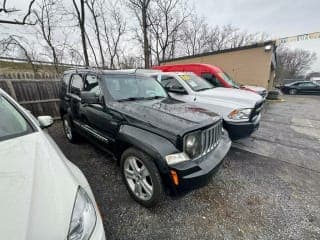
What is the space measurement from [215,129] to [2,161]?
93.9 inches

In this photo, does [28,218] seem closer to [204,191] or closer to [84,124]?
[204,191]

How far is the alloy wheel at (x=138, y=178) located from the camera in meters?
2.30

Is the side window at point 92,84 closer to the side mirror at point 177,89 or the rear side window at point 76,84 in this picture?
the rear side window at point 76,84

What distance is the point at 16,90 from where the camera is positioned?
5.85m

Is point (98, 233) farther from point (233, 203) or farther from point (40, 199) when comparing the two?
point (233, 203)

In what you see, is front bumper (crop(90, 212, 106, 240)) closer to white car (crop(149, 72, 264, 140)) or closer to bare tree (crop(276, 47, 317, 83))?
white car (crop(149, 72, 264, 140))

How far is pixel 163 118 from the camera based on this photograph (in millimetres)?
2303

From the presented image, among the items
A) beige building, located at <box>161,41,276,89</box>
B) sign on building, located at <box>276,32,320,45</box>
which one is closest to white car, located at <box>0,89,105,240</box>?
beige building, located at <box>161,41,276,89</box>

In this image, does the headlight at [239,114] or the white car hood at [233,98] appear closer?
the headlight at [239,114]

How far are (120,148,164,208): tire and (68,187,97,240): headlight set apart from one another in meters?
0.87

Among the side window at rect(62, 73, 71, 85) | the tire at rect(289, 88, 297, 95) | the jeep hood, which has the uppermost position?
the side window at rect(62, 73, 71, 85)

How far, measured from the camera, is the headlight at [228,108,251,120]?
388cm

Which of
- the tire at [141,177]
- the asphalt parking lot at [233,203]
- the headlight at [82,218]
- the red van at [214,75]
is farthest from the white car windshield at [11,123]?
the red van at [214,75]

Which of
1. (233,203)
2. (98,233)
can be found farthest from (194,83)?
(98,233)
